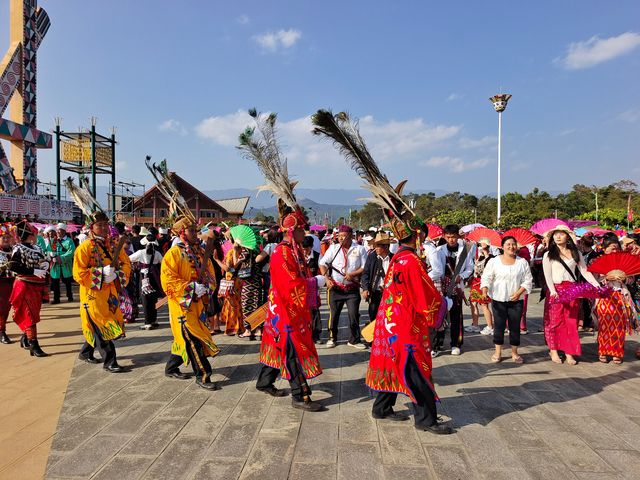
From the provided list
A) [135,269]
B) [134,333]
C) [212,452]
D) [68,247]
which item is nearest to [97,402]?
[212,452]

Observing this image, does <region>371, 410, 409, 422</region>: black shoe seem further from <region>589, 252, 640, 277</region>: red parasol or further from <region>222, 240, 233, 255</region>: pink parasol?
→ <region>222, 240, 233, 255</region>: pink parasol

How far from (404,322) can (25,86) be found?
80.4 feet

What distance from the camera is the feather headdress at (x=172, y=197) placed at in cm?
509

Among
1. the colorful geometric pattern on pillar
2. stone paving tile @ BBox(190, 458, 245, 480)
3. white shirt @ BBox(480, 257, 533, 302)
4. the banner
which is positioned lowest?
stone paving tile @ BBox(190, 458, 245, 480)

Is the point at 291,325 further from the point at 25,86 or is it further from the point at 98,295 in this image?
the point at 25,86

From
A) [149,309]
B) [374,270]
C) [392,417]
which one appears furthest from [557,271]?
[149,309]

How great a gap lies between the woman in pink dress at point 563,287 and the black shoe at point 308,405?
11.6 ft

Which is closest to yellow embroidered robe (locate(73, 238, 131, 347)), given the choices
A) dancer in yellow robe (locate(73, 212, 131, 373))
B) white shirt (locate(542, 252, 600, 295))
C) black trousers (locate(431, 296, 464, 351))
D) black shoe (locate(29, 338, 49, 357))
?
dancer in yellow robe (locate(73, 212, 131, 373))

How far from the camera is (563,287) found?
5402mm

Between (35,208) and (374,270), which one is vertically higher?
(35,208)

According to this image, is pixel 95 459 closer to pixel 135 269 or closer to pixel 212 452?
pixel 212 452

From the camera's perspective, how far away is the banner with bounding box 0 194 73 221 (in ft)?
51.8

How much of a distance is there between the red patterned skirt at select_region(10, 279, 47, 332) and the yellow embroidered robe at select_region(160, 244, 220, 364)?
2689 mm

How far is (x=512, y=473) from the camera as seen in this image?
9.24ft
